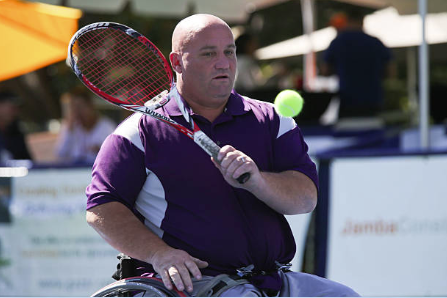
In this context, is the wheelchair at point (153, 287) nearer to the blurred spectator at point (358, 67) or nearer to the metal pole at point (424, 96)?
the metal pole at point (424, 96)

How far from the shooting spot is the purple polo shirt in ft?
10.2

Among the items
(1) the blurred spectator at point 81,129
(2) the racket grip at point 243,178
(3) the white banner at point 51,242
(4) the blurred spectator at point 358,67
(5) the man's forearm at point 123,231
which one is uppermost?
(4) the blurred spectator at point 358,67

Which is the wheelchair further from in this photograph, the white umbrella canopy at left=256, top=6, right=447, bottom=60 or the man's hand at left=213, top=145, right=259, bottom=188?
the white umbrella canopy at left=256, top=6, right=447, bottom=60

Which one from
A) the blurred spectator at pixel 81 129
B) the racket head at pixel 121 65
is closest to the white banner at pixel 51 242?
the blurred spectator at pixel 81 129

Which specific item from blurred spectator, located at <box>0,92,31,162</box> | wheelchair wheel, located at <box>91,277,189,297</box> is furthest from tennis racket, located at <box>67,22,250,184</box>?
blurred spectator, located at <box>0,92,31,162</box>

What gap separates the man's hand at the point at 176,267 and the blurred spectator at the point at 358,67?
5.69 meters

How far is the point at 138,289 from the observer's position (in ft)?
9.83

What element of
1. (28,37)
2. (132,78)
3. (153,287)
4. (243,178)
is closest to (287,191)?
(243,178)

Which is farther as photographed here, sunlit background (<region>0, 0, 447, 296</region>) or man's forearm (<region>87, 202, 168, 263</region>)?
sunlit background (<region>0, 0, 447, 296</region>)

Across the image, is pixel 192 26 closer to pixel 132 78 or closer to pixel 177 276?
pixel 132 78

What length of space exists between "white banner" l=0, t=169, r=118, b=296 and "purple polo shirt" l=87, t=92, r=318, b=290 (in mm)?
3629

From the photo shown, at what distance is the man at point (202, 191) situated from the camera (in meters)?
3.08

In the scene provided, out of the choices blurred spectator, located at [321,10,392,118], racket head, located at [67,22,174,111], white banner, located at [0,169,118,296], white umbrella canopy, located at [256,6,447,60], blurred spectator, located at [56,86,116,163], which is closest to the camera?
racket head, located at [67,22,174,111]

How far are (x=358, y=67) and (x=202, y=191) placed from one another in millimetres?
5577
